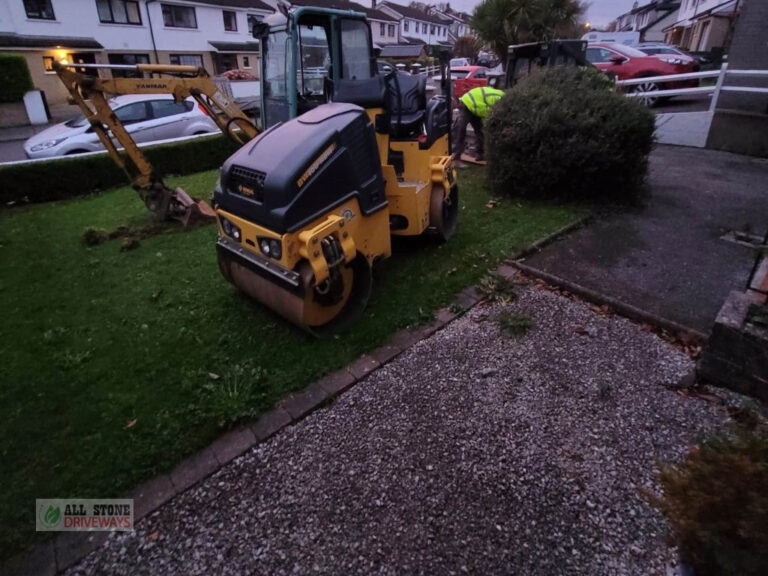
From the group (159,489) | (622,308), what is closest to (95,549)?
(159,489)

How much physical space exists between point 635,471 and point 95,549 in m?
2.95

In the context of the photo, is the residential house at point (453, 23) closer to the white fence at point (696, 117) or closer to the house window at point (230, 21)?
the house window at point (230, 21)

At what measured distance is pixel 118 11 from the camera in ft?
73.8

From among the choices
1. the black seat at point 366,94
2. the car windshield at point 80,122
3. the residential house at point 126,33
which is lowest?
the car windshield at point 80,122

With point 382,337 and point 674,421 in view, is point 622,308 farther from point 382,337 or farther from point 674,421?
point 382,337

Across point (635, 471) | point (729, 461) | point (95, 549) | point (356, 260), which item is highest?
point (729, 461)

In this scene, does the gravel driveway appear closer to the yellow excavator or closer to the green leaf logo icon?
the green leaf logo icon

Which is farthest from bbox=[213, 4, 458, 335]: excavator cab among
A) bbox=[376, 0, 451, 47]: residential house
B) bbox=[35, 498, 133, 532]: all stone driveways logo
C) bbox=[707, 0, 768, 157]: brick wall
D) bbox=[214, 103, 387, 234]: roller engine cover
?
bbox=[376, 0, 451, 47]: residential house

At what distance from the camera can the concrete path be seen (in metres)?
4.25

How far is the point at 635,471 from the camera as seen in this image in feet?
8.45

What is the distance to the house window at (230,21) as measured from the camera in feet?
86.8

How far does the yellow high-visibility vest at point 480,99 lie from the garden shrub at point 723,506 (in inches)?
322

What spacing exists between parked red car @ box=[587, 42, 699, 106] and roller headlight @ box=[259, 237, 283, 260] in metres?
13.2

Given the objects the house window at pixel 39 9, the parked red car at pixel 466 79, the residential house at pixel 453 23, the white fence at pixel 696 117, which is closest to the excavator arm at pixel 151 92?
the white fence at pixel 696 117
